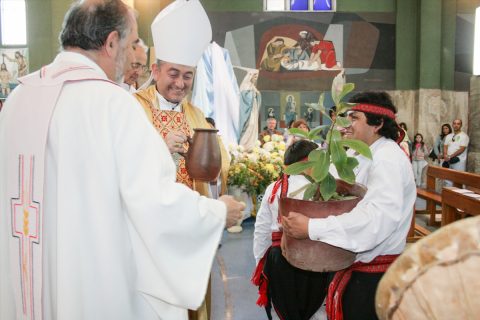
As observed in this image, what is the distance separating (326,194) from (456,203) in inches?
129

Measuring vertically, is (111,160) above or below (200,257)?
above

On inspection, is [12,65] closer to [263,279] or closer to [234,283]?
[234,283]

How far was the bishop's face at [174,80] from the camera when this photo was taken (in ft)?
7.96

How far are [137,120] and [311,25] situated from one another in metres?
12.5

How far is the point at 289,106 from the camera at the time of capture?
12.9 meters

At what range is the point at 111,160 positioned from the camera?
1.34 metres

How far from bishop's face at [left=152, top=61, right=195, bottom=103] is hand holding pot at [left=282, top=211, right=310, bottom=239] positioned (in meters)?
1.03

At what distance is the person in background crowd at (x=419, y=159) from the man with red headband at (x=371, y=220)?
30.6 ft

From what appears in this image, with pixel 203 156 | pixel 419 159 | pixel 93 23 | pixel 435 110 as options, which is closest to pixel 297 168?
pixel 203 156

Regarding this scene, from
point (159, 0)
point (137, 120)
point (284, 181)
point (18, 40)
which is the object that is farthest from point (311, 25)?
point (137, 120)

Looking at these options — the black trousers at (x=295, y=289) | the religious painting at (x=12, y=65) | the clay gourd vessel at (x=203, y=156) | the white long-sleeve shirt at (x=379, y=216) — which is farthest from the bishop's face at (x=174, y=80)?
the religious painting at (x=12, y=65)

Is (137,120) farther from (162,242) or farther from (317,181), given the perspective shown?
(317,181)

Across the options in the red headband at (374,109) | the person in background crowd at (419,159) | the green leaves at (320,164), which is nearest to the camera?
the green leaves at (320,164)

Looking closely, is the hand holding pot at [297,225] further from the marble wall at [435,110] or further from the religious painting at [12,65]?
the religious painting at [12,65]
